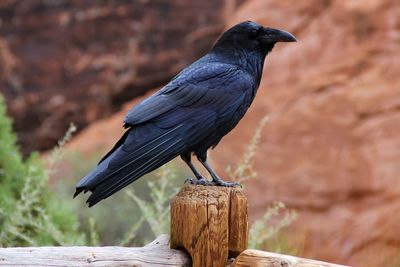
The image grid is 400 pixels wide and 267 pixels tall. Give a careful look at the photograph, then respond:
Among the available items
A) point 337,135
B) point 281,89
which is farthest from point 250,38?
point 281,89

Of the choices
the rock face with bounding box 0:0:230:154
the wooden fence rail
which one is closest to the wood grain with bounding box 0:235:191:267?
the wooden fence rail

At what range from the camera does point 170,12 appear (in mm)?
10156

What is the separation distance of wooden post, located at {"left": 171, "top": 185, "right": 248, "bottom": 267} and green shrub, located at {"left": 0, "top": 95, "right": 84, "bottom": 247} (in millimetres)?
1556

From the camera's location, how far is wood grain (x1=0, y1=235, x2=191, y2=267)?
268 cm

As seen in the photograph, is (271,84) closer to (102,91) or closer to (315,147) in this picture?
(315,147)

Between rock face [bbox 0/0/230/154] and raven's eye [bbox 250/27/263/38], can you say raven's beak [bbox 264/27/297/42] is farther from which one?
rock face [bbox 0/0/230/154]

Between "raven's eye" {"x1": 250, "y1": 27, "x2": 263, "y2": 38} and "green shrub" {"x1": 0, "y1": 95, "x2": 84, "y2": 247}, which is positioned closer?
"raven's eye" {"x1": 250, "y1": 27, "x2": 263, "y2": 38}

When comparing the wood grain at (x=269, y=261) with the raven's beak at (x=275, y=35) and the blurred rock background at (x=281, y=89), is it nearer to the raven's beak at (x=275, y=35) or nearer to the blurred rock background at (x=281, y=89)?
the raven's beak at (x=275, y=35)

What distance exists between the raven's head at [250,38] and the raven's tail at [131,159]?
0.65 metres

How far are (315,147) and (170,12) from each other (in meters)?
3.26

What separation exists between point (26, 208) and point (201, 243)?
1.72 m

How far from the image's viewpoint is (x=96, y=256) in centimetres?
281

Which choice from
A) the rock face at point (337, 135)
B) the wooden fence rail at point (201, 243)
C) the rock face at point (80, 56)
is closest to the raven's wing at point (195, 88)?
the wooden fence rail at point (201, 243)

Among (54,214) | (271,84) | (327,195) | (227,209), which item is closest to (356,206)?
(327,195)
